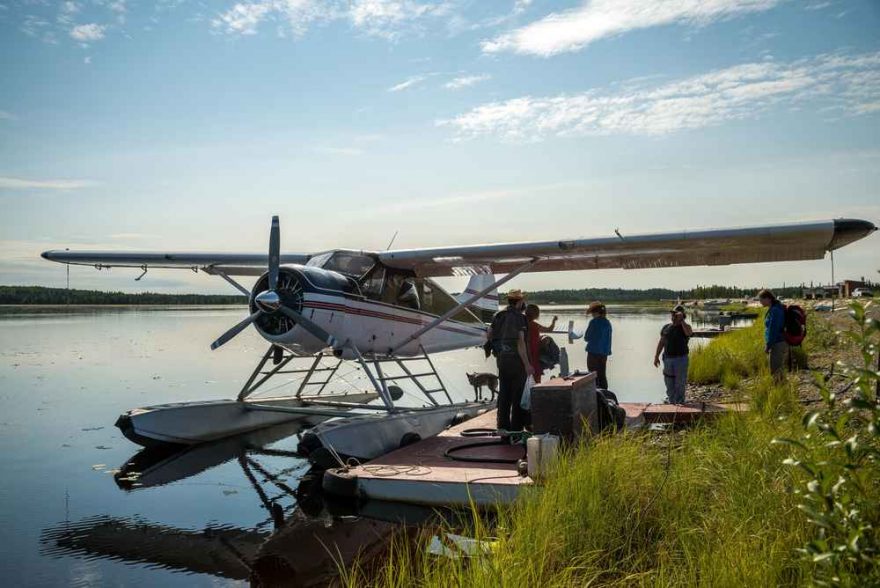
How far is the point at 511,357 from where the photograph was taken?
757cm

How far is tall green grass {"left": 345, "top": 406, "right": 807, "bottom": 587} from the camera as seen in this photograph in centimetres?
349

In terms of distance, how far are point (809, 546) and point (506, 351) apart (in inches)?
198

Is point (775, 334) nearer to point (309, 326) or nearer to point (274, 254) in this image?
point (309, 326)

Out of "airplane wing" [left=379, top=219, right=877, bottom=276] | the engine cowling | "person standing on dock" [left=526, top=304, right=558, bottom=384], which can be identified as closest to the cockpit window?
"airplane wing" [left=379, top=219, right=877, bottom=276]

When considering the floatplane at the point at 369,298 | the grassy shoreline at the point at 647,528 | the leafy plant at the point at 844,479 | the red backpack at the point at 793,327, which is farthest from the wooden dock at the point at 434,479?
the red backpack at the point at 793,327

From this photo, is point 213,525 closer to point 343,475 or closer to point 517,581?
point 343,475

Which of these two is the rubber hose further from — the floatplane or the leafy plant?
the leafy plant

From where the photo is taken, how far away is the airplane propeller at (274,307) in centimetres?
830

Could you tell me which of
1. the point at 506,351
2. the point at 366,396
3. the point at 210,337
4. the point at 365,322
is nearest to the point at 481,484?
the point at 506,351

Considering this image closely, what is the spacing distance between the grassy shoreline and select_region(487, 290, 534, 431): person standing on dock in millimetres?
1826

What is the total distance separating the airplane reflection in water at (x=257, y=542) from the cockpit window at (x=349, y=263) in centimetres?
312

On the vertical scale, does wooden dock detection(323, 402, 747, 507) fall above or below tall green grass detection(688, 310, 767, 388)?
above

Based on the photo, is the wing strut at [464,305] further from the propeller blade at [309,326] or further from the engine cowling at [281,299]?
the engine cowling at [281,299]

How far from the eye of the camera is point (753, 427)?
6258 millimetres
